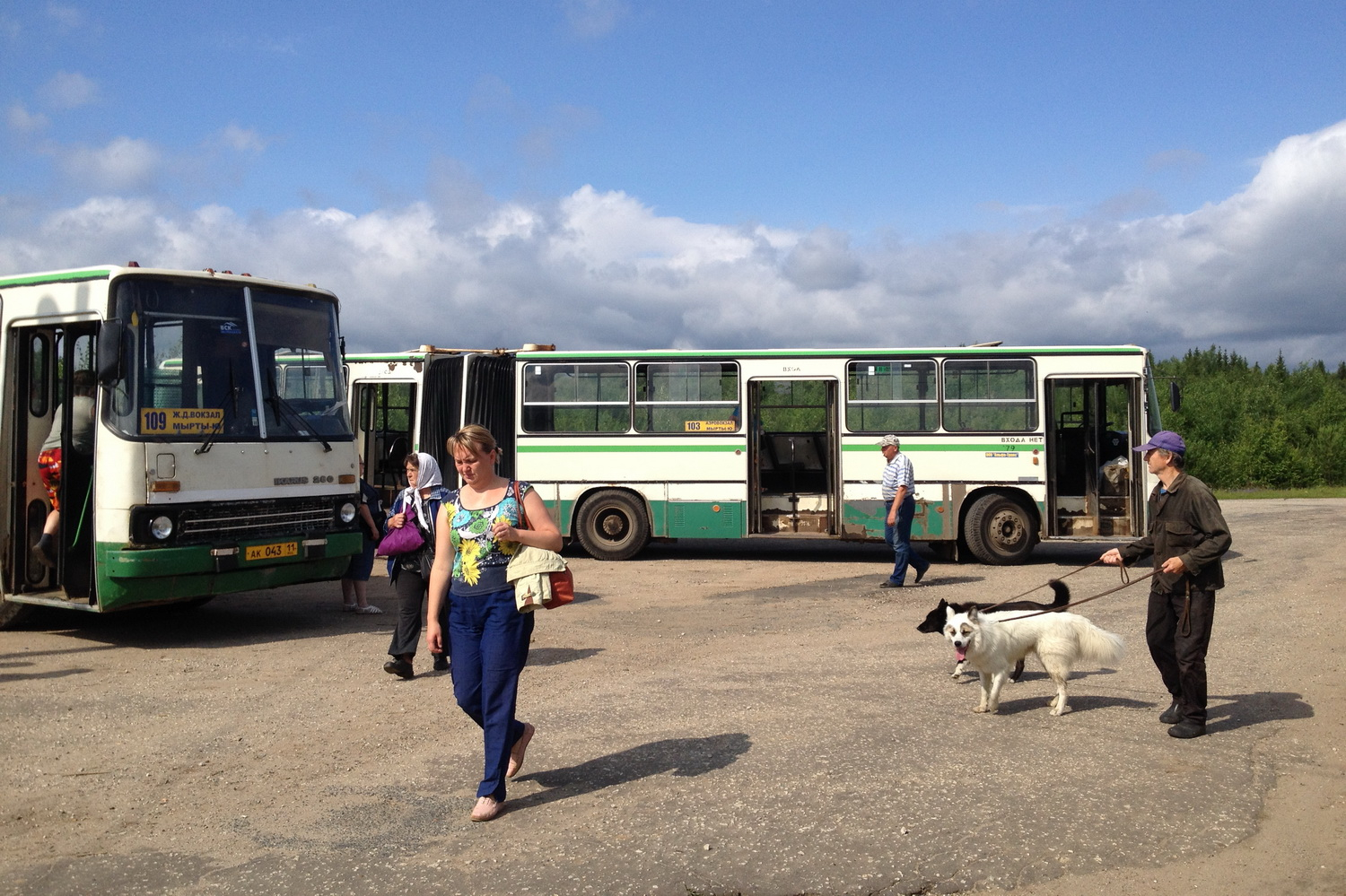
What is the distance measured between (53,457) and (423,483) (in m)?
4.02

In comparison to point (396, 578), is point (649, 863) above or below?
below

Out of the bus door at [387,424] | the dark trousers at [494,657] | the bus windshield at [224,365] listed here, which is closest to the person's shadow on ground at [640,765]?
the dark trousers at [494,657]

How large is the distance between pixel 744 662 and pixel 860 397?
8.00 m

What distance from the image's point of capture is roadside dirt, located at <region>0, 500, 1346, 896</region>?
4.68 metres

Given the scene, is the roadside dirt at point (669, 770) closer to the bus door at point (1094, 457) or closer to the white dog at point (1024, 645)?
the white dog at point (1024, 645)

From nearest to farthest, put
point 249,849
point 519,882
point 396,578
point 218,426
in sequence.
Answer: point 519,882 → point 249,849 → point 396,578 → point 218,426

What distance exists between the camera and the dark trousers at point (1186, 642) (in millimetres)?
6512

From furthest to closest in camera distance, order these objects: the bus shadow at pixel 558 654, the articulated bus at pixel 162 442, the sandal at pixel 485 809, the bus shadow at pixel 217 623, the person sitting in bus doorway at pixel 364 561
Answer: the person sitting in bus doorway at pixel 364 561, the bus shadow at pixel 217 623, the articulated bus at pixel 162 442, the bus shadow at pixel 558 654, the sandal at pixel 485 809

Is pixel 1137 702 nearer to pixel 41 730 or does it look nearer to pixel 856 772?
pixel 856 772

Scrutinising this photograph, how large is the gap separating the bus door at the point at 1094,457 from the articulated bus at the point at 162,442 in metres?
10.1

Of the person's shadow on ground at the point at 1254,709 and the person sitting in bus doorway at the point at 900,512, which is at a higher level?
the person sitting in bus doorway at the point at 900,512

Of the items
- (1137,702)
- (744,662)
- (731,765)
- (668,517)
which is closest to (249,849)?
(731,765)

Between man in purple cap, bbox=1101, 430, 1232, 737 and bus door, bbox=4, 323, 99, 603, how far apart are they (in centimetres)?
847

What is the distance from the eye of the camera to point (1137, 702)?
Result: 7.48 m
